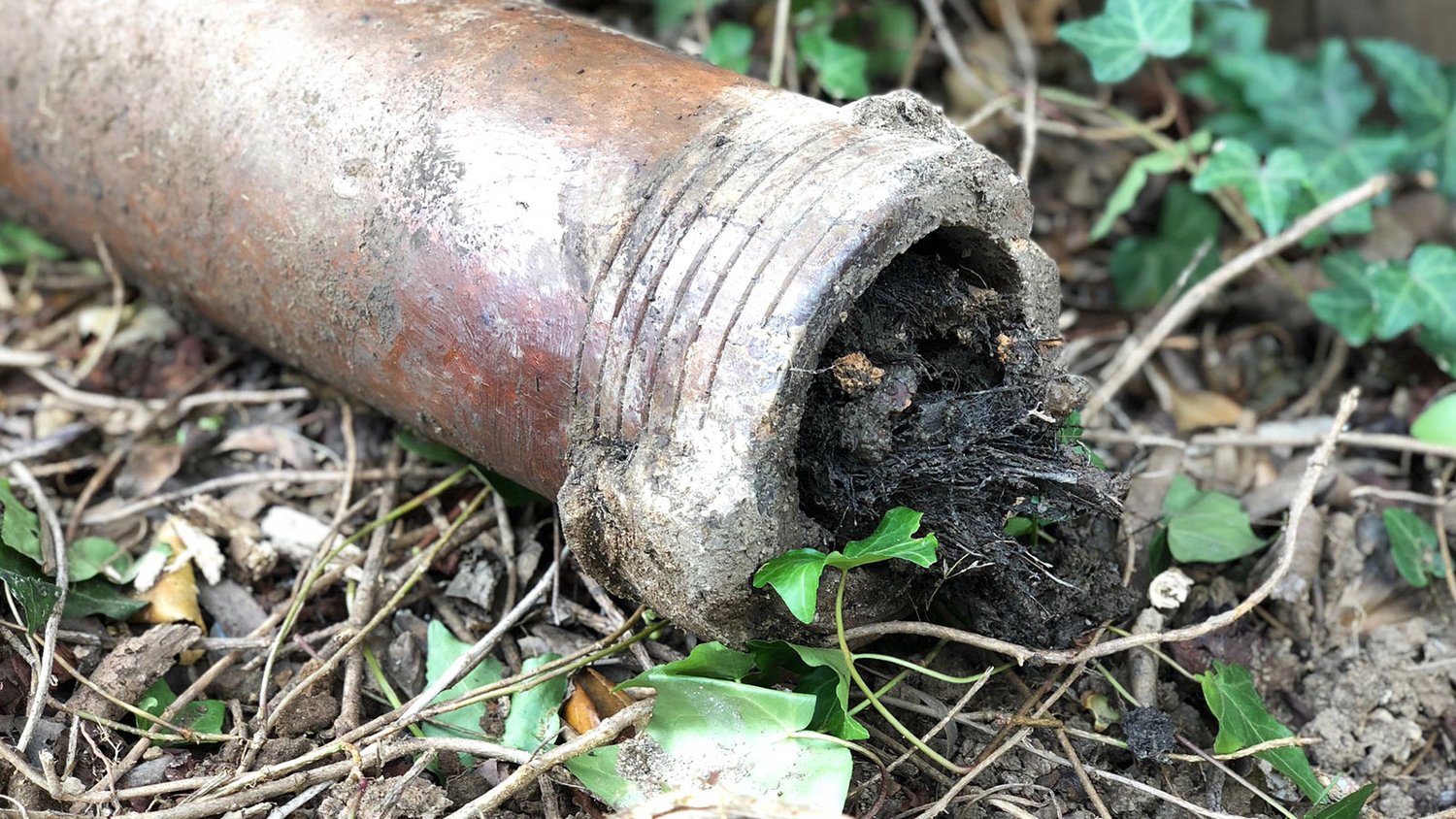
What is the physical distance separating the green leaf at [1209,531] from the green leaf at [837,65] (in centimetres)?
115

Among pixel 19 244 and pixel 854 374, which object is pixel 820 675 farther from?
pixel 19 244

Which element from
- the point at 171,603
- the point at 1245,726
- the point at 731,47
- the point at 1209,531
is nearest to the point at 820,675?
the point at 1245,726

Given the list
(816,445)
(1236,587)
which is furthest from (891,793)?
(1236,587)

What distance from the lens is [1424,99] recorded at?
2.82 meters

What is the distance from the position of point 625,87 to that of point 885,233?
47cm

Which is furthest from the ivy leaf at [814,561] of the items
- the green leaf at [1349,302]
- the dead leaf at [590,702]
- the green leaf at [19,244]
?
the green leaf at [19,244]

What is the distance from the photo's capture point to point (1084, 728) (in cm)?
186

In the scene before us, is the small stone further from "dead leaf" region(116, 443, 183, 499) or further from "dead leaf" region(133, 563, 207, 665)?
"dead leaf" region(116, 443, 183, 499)

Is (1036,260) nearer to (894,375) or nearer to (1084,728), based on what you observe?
(894,375)

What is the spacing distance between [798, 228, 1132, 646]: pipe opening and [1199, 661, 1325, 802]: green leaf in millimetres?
233

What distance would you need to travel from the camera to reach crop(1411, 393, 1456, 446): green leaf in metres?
2.29

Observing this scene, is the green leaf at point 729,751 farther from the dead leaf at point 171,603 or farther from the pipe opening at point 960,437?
the dead leaf at point 171,603

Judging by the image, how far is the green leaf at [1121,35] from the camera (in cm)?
245

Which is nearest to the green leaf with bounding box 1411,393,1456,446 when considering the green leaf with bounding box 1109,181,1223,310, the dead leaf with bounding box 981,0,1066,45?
the green leaf with bounding box 1109,181,1223,310
